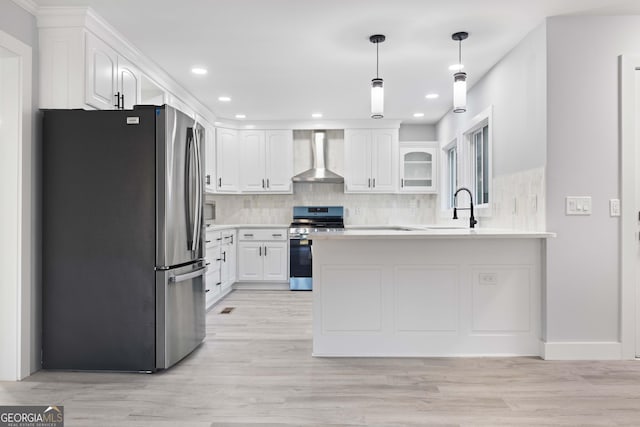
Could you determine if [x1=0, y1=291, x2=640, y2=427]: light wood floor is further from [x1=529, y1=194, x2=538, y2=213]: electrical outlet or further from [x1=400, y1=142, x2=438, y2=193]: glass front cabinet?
[x1=400, y1=142, x2=438, y2=193]: glass front cabinet

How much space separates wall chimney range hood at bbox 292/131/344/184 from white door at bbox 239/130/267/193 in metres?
0.52

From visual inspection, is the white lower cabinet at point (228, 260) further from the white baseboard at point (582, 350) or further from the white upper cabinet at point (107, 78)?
the white baseboard at point (582, 350)

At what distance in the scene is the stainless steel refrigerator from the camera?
2.85 metres

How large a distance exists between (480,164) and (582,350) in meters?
2.27

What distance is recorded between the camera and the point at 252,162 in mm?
6469

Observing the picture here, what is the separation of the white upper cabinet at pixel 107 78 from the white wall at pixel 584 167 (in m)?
3.21

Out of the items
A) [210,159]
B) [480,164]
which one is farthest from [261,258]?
[480,164]

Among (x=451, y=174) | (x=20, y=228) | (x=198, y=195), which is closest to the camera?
(x=20, y=228)

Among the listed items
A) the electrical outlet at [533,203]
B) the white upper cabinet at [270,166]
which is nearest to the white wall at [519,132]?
the electrical outlet at [533,203]

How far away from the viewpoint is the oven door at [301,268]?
20.0 feet

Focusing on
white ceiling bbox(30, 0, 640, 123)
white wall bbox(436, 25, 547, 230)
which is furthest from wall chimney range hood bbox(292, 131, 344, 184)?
white wall bbox(436, 25, 547, 230)

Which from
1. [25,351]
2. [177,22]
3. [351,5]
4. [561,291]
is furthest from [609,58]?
[25,351]

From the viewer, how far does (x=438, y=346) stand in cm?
313

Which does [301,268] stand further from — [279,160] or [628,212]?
[628,212]
